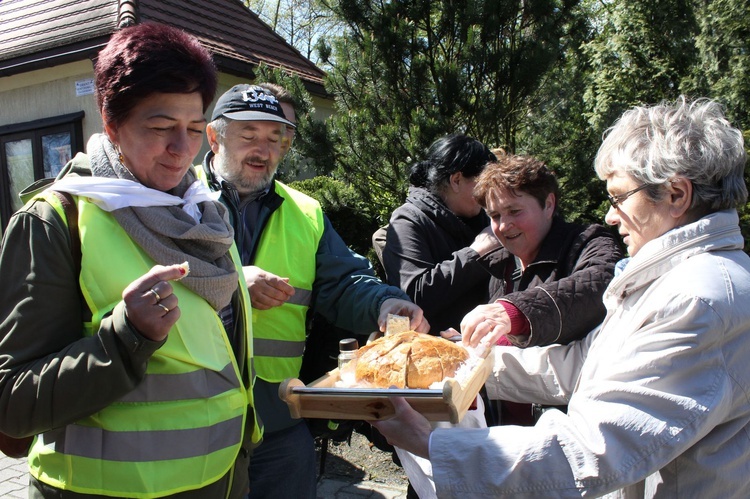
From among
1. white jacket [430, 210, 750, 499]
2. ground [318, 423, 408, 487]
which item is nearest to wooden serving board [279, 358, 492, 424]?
white jacket [430, 210, 750, 499]

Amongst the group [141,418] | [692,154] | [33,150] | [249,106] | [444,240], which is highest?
[33,150]

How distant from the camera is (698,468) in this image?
1.52 meters

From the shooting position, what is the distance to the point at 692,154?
5.58 ft

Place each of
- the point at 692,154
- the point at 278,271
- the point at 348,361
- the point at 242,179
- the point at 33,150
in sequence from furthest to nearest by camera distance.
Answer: the point at 33,150 → the point at 242,179 → the point at 278,271 → the point at 348,361 → the point at 692,154

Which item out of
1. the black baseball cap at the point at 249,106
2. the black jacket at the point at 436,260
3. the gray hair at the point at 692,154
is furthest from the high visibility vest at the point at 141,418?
the black jacket at the point at 436,260

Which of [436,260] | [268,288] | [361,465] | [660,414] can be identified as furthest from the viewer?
[361,465]

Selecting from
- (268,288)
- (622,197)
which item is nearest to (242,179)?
(268,288)

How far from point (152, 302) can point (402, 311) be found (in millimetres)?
1316

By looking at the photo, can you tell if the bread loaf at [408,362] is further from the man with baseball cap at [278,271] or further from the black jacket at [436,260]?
the black jacket at [436,260]

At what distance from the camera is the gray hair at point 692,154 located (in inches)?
66.5

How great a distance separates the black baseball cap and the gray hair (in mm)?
1517

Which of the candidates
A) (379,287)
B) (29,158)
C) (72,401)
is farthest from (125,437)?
(29,158)

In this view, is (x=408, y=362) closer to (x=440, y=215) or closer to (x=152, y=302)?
(x=152, y=302)

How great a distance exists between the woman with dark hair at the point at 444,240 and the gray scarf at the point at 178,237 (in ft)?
4.68
